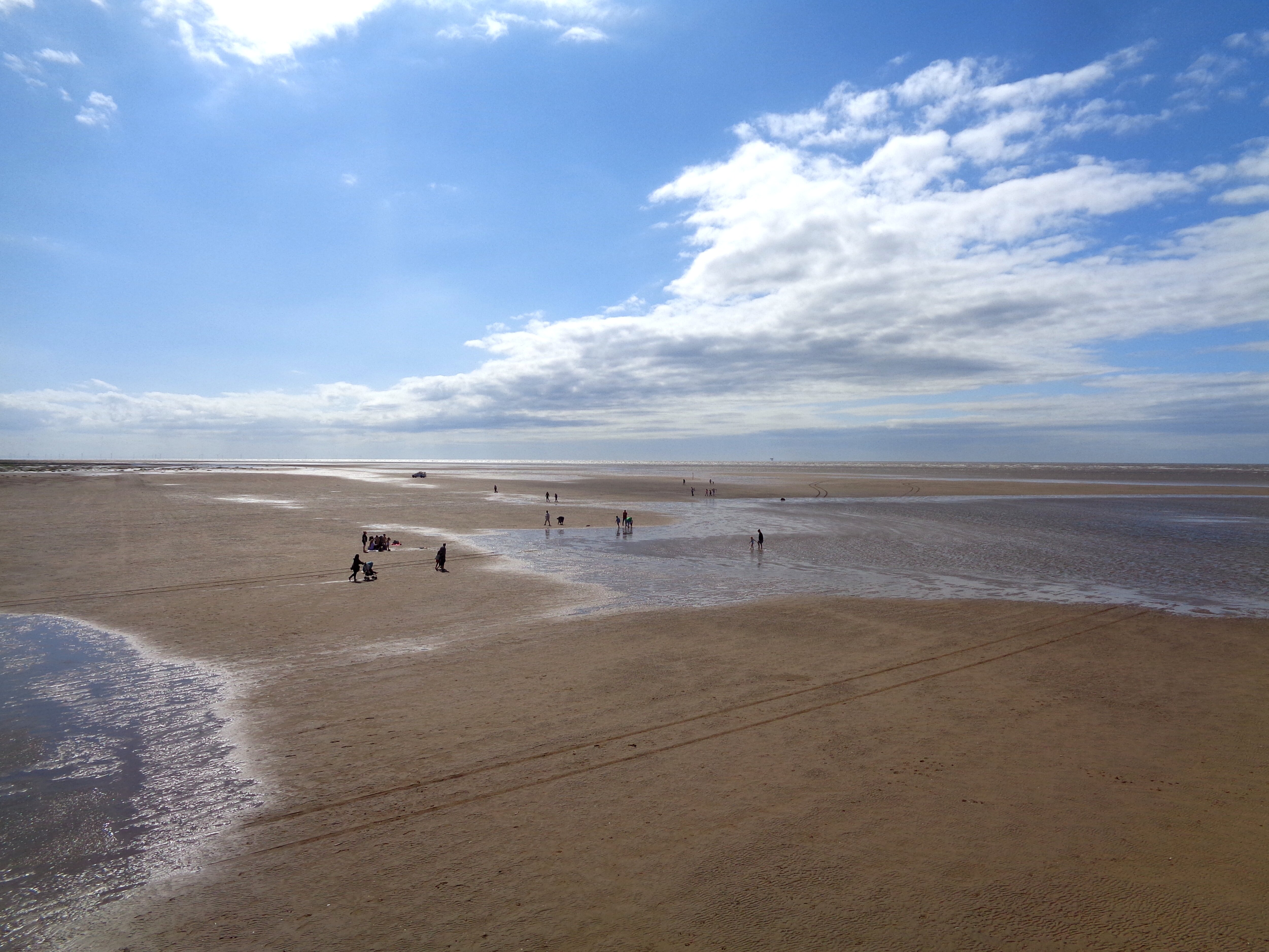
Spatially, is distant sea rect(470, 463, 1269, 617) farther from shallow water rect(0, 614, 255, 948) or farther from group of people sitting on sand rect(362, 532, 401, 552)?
shallow water rect(0, 614, 255, 948)

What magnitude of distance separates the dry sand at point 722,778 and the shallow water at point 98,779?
1.65 ft

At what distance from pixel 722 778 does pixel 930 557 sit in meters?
26.0

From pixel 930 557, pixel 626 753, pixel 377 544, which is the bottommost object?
pixel 930 557

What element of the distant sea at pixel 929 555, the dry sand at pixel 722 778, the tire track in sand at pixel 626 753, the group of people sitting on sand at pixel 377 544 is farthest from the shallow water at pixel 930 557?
the tire track in sand at pixel 626 753

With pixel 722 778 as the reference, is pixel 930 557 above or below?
below

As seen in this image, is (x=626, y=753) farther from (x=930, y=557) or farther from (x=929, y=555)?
(x=929, y=555)

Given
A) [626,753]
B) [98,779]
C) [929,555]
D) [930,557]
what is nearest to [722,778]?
[626,753]

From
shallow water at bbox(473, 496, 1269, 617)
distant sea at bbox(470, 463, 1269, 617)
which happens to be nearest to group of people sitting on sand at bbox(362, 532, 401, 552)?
distant sea at bbox(470, 463, 1269, 617)

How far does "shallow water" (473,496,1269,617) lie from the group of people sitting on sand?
5341 millimetres

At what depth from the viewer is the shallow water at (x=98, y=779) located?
7.49 metres

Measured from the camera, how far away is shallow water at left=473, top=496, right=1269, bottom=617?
23.8m

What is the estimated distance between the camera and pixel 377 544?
32.4 meters

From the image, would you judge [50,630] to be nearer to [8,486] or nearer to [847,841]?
[847,841]

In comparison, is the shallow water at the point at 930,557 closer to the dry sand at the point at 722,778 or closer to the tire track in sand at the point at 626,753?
the dry sand at the point at 722,778
